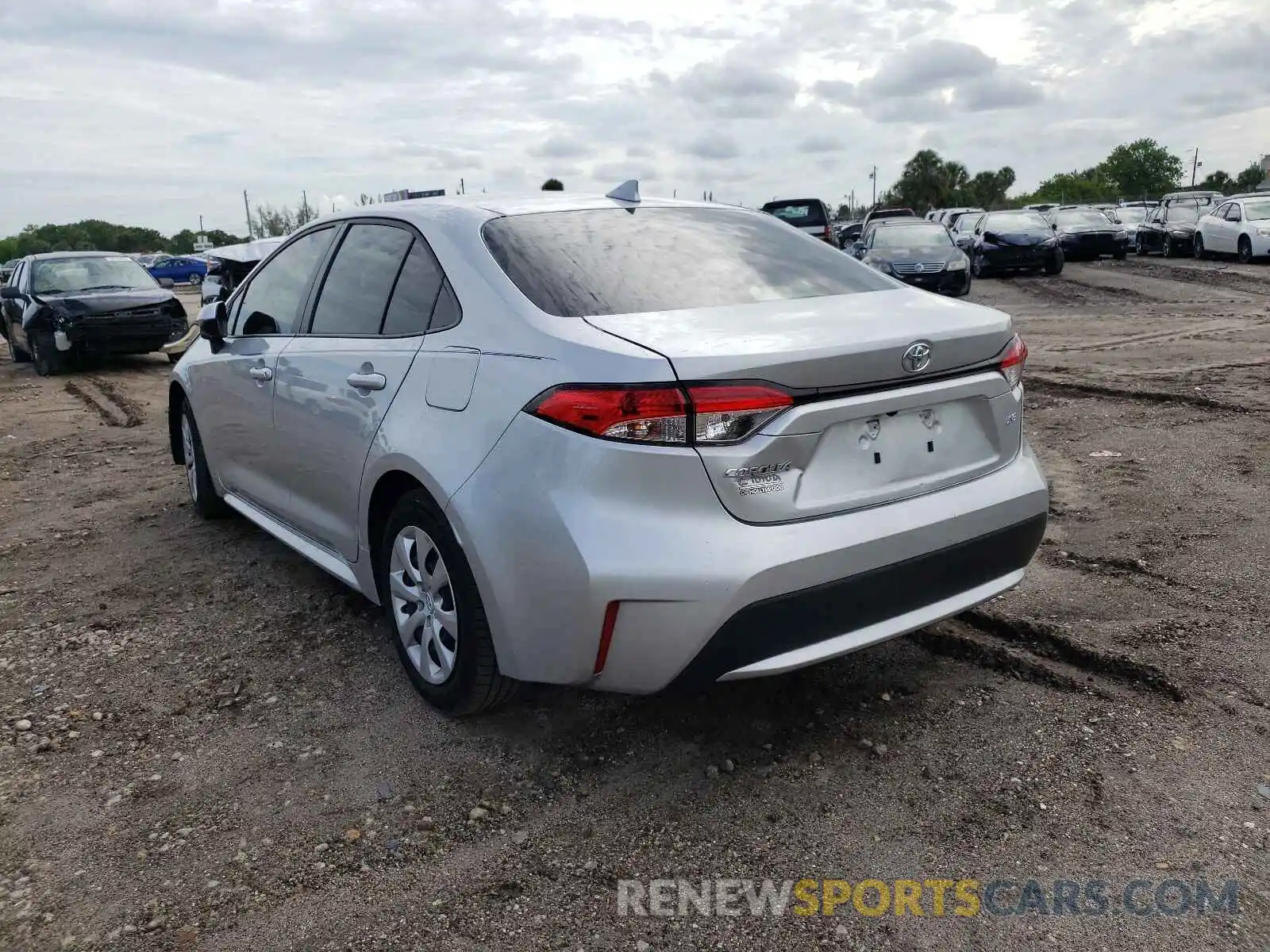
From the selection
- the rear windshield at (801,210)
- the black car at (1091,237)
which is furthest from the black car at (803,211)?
the black car at (1091,237)

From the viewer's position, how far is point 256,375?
4.38m

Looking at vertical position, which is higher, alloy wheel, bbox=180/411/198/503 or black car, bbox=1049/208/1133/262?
black car, bbox=1049/208/1133/262

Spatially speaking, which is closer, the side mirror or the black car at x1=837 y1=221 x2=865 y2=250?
the side mirror

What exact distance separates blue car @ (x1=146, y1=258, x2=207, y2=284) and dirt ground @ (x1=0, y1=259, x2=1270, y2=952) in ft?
174

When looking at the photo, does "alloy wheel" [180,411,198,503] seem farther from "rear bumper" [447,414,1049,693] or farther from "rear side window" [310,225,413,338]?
"rear bumper" [447,414,1049,693]

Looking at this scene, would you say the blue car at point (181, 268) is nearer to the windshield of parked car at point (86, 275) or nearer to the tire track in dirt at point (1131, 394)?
the windshield of parked car at point (86, 275)

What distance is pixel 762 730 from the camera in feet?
10.5

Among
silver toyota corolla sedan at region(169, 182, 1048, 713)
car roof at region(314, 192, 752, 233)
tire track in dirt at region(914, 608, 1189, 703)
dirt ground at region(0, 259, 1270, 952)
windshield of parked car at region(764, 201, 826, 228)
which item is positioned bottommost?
dirt ground at region(0, 259, 1270, 952)

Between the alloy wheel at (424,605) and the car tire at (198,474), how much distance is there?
2.37 meters

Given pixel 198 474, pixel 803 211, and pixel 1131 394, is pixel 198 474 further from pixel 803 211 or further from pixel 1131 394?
pixel 803 211

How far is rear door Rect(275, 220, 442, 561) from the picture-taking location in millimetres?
3406

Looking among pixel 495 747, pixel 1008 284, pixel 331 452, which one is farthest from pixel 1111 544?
pixel 1008 284

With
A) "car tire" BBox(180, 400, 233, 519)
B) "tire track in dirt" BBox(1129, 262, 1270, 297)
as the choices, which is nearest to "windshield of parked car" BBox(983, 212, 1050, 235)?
"tire track in dirt" BBox(1129, 262, 1270, 297)

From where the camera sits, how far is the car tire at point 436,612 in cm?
302
